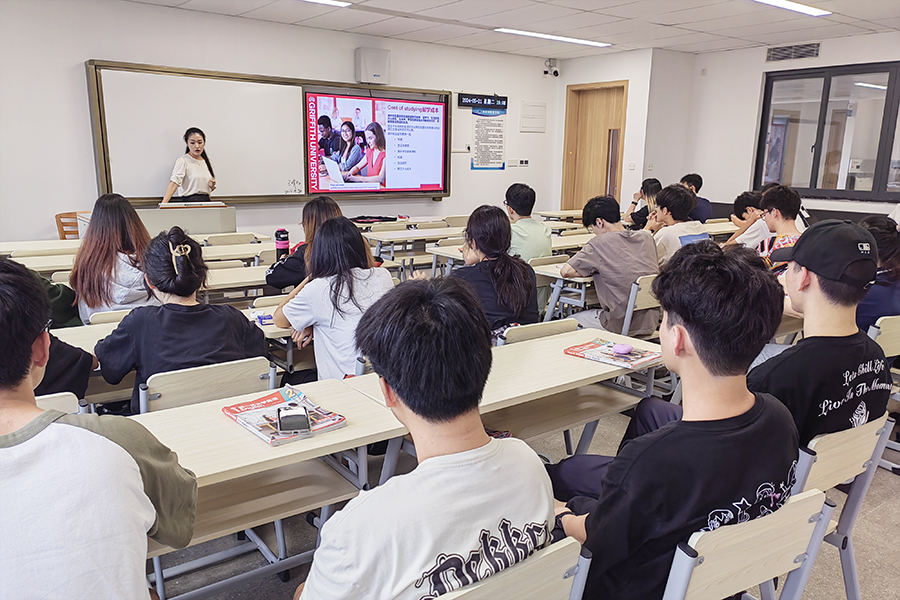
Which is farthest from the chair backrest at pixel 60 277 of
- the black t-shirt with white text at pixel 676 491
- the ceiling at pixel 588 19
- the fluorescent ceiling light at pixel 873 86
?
the fluorescent ceiling light at pixel 873 86

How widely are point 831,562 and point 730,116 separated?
322 inches

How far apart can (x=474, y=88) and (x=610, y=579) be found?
8.72 metres

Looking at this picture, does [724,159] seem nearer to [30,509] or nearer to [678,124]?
[678,124]

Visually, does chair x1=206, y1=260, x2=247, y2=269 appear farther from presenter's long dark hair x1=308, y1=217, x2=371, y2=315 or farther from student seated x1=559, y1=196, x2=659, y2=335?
student seated x1=559, y1=196, x2=659, y2=335

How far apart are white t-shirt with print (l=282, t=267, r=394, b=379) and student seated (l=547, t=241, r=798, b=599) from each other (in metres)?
1.37

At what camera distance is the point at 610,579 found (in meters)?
1.35

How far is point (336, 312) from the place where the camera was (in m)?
2.61

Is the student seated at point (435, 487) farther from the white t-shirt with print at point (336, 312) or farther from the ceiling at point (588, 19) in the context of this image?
the ceiling at point (588, 19)

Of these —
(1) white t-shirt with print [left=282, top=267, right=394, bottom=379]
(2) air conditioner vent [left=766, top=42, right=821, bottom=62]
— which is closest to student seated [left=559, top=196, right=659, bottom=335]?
(1) white t-shirt with print [left=282, top=267, right=394, bottom=379]

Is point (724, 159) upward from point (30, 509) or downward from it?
upward

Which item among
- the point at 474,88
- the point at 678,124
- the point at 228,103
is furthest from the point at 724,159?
the point at 228,103

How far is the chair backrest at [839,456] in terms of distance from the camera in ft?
5.24

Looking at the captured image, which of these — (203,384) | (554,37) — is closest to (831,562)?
(203,384)

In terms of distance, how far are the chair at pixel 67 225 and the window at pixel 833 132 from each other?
28.1 feet
